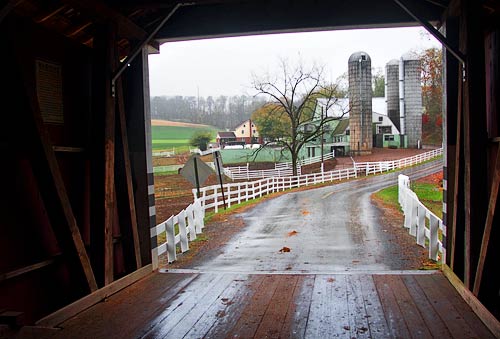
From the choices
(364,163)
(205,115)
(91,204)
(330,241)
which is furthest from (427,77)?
(91,204)

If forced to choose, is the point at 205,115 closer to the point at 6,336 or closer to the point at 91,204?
the point at 91,204

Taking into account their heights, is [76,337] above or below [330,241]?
above

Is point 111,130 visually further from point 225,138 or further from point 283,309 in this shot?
point 225,138

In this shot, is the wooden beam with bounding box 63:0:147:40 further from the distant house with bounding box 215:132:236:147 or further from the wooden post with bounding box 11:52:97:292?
the distant house with bounding box 215:132:236:147

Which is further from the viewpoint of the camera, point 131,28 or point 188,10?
point 188,10

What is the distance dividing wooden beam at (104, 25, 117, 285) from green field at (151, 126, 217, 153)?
12088 millimetres

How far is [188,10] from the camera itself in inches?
231

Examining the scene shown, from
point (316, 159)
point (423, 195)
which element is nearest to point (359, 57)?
point (316, 159)

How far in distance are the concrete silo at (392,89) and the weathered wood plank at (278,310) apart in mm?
34633

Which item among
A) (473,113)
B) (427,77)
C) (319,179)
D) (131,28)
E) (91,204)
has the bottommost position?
(319,179)

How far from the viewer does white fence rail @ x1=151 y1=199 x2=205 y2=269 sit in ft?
25.1

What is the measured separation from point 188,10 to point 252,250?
5.37 meters

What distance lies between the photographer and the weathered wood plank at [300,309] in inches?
147

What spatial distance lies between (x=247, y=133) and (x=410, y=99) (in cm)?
1450
